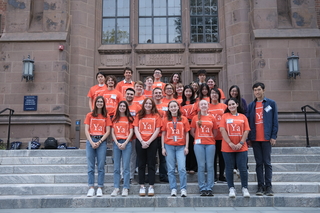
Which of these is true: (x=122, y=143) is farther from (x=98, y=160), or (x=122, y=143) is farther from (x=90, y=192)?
(x=90, y=192)

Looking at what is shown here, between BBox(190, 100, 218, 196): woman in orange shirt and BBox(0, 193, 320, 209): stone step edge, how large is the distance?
0.29 m

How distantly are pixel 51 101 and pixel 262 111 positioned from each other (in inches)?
315

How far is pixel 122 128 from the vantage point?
21.2ft

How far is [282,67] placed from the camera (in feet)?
36.9

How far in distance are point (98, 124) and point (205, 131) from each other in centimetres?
234

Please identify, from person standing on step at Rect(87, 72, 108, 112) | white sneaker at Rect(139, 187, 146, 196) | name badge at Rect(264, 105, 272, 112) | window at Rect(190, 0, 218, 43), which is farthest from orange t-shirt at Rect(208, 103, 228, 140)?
window at Rect(190, 0, 218, 43)

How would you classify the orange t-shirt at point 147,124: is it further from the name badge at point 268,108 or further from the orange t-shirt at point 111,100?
the name badge at point 268,108

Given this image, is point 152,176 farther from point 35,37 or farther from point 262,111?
point 35,37

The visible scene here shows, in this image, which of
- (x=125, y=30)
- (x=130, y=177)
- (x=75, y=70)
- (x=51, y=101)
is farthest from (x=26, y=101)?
(x=130, y=177)

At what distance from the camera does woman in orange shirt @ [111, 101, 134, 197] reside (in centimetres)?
619

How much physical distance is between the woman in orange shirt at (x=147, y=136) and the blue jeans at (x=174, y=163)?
1.10ft

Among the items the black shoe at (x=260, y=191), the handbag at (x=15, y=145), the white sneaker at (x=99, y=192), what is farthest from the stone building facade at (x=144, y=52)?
the black shoe at (x=260, y=191)

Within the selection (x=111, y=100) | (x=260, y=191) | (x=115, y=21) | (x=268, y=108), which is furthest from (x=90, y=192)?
(x=115, y=21)

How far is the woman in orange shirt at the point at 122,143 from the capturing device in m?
6.19
